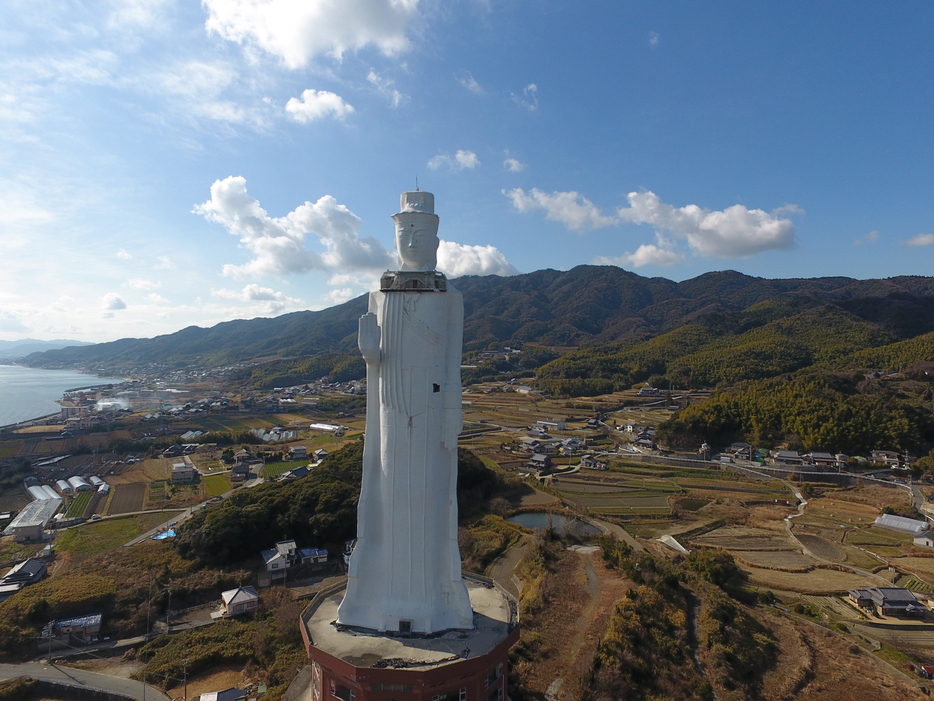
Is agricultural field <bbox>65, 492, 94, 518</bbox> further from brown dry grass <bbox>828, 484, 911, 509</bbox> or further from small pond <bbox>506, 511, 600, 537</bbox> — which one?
brown dry grass <bbox>828, 484, 911, 509</bbox>

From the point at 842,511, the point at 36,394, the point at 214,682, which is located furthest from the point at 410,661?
the point at 36,394

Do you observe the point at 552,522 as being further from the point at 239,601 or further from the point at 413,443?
the point at 413,443

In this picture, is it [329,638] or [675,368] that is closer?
[329,638]

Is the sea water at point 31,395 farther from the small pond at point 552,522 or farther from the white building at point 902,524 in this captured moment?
the white building at point 902,524

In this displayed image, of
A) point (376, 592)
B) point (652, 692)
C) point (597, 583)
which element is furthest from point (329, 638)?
point (597, 583)

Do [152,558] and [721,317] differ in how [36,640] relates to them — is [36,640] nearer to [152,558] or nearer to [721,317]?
[152,558]

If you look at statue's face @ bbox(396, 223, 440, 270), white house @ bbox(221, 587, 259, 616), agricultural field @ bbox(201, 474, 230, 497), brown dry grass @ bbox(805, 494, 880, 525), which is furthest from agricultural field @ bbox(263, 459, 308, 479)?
brown dry grass @ bbox(805, 494, 880, 525)

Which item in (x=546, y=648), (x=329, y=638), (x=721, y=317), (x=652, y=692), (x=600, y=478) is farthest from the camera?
(x=721, y=317)
